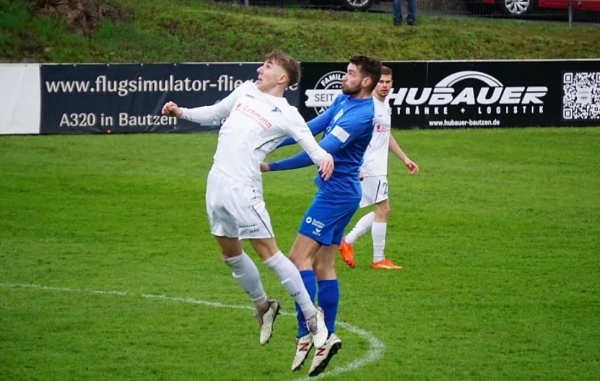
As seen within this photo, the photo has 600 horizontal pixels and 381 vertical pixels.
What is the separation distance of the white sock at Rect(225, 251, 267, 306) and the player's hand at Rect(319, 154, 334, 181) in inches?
42.7

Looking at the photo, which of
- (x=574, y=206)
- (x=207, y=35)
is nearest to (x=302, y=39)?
(x=207, y=35)

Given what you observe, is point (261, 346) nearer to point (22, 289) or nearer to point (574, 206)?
point (22, 289)

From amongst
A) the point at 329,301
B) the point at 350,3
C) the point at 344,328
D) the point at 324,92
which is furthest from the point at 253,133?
the point at 350,3

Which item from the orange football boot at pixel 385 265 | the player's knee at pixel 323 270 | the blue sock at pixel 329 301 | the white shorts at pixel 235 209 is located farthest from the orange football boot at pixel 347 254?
the white shorts at pixel 235 209

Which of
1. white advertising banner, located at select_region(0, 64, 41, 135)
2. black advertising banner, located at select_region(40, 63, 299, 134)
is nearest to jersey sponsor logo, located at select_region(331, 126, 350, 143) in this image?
black advertising banner, located at select_region(40, 63, 299, 134)

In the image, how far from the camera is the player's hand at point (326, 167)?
7764mm

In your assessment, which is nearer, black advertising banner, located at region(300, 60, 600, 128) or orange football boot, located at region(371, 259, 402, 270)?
orange football boot, located at region(371, 259, 402, 270)

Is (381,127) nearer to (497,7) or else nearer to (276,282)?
A: (276,282)

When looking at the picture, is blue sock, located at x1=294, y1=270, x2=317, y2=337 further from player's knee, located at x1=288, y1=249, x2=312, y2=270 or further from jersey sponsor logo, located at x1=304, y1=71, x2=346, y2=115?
jersey sponsor logo, located at x1=304, y1=71, x2=346, y2=115

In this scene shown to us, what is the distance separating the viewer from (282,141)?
Result: 27.9ft

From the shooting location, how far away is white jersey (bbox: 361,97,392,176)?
12312 mm

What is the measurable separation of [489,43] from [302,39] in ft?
17.7

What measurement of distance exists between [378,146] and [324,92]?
11634 mm

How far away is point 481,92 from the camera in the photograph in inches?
965
